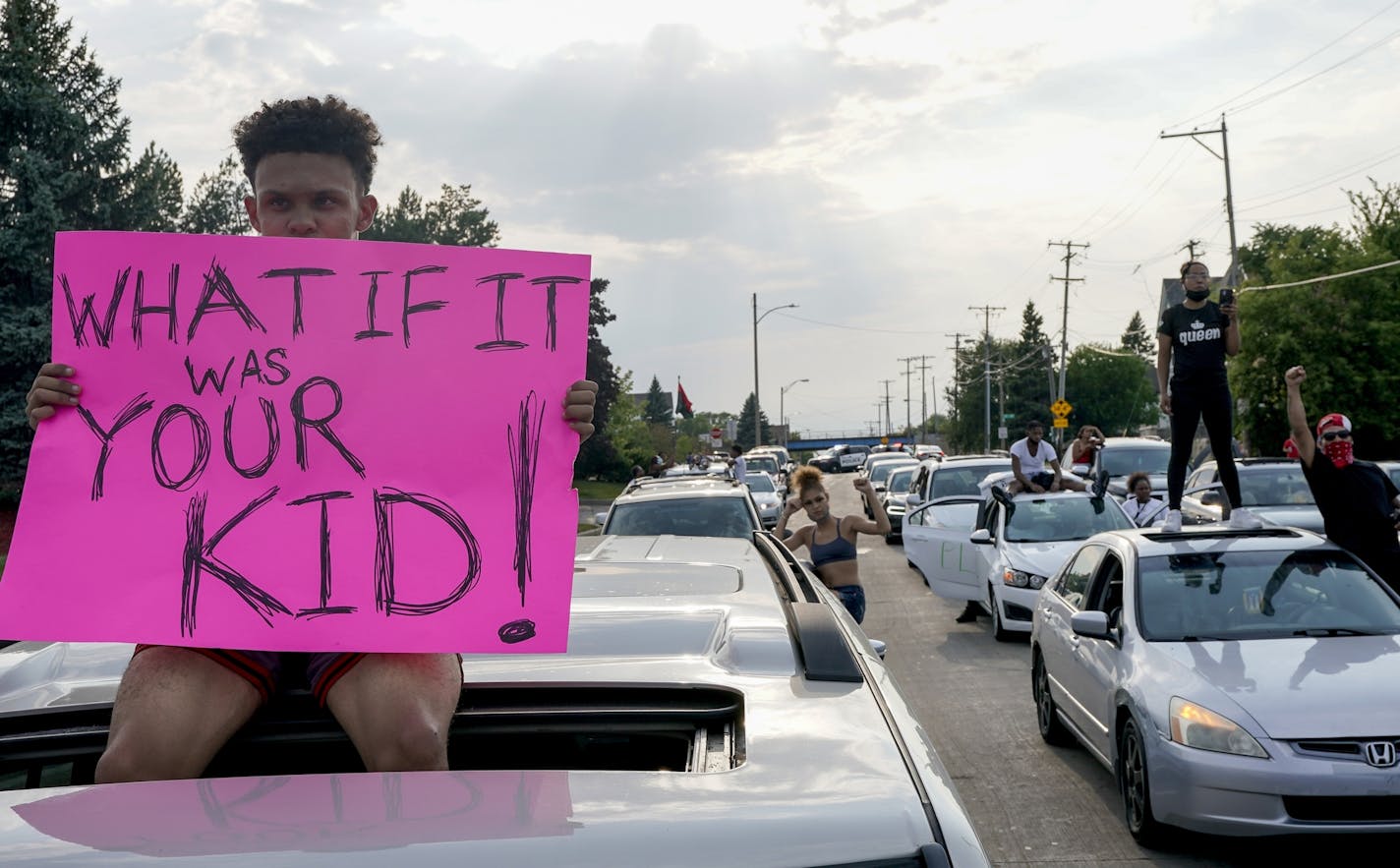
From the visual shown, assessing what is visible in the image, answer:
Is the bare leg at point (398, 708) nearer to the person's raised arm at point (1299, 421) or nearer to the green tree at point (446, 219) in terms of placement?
the person's raised arm at point (1299, 421)

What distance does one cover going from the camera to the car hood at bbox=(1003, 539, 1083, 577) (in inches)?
508

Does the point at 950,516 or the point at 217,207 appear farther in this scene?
the point at 217,207

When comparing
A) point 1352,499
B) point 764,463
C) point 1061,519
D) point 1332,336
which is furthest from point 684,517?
point 764,463

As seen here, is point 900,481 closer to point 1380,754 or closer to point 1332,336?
point 1332,336

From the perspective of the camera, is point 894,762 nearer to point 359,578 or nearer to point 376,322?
point 359,578

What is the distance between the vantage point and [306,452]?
2.27 metres

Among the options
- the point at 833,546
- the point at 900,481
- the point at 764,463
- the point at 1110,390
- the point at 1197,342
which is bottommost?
the point at 764,463

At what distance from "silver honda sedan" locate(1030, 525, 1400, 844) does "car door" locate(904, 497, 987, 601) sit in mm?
5866

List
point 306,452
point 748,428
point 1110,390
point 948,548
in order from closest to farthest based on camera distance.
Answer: point 306,452 < point 948,548 < point 1110,390 < point 748,428

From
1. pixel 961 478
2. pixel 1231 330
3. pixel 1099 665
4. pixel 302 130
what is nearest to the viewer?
pixel 302 130

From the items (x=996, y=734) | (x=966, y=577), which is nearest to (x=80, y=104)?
(x=966, y=577)

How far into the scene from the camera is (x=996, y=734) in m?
8.95

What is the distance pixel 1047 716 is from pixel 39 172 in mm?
31690

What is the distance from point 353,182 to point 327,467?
0.87 meters
